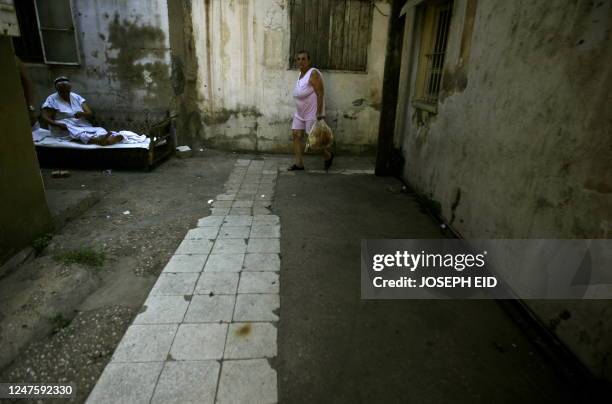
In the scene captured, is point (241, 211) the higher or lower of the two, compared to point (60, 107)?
lower

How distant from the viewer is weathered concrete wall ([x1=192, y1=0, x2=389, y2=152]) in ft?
22.9

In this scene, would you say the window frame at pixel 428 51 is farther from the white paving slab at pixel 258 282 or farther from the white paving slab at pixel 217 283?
the white paving slab at pixel 217 283

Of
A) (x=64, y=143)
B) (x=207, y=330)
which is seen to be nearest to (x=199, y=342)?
(x=207, y=330)

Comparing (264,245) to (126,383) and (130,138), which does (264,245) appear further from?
(130,138)

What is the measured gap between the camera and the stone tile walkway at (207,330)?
6.49 ft

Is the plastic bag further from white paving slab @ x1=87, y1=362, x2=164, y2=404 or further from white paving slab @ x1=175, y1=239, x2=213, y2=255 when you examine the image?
white paving slab @ x1=87, y1=362, x2=164, y2=404

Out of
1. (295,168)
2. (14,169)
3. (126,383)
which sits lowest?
(126,383)

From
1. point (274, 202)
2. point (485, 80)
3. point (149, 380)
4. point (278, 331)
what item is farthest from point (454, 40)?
point (149, 380)

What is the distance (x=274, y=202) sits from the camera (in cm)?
483

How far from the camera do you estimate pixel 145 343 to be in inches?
90.3

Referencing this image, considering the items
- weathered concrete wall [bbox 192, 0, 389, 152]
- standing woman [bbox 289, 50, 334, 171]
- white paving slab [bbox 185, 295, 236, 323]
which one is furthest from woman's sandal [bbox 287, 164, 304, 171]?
white paving slab [bbox 185, 295, 236, 323]

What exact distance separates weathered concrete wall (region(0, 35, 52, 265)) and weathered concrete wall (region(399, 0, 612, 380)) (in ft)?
13.6

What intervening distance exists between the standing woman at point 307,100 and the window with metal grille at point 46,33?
14.7 feet

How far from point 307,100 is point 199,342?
4.78 metres
